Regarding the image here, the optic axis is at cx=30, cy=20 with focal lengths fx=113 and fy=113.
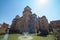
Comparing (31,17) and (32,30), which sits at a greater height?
(31,17)

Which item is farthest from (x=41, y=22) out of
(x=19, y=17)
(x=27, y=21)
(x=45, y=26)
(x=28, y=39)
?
(x=28, y=39)

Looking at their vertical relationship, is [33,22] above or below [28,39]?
above

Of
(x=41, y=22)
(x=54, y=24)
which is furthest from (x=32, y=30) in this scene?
(x=54, y=24)

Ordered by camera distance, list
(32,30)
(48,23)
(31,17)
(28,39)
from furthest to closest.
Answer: (48,23) → (31,17) → (32,30) → (28,39)

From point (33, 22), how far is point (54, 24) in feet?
9.08

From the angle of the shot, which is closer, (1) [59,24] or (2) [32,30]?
(2) [32,30]

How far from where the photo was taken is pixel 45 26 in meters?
11.4

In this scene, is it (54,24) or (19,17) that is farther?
(54,24)

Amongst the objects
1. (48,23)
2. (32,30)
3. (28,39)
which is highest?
(48,23)

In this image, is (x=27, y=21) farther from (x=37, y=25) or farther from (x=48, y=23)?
(x=48, y=23)

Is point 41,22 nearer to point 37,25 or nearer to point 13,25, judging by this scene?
point 37,25

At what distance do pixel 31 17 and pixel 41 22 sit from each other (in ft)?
4.06

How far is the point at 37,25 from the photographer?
36.4 ft

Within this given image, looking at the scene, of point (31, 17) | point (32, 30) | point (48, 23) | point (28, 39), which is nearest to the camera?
point (28, 39)
